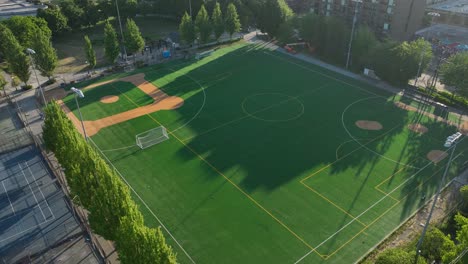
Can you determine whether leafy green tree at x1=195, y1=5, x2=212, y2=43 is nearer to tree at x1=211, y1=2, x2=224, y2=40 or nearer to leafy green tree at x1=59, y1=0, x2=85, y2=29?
tree at x1=211, y1=2, x2=224, y2=40

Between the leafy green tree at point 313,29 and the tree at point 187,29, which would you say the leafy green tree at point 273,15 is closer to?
the leafy green tree at point 313,29

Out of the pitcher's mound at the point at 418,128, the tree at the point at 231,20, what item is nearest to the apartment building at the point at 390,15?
the tree at the point at 231,20

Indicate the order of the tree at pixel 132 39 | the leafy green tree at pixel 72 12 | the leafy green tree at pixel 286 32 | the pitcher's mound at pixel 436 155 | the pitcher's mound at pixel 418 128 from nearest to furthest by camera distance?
1. the pitcher's mound at pixel 436 155
2. the pitcher's mound at pixel 418 128
3. the tree at pixel 132 39
4. the leafy green tree at pixel 286 32
5. the leafy green tree at pixel 72 12

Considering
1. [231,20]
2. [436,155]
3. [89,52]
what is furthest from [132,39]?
[436,155]

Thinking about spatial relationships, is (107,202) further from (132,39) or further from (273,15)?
(273,15)

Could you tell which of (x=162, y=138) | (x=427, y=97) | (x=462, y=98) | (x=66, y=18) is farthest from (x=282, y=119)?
(x=66, y=18)

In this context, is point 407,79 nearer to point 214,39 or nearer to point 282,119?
point 282,119
